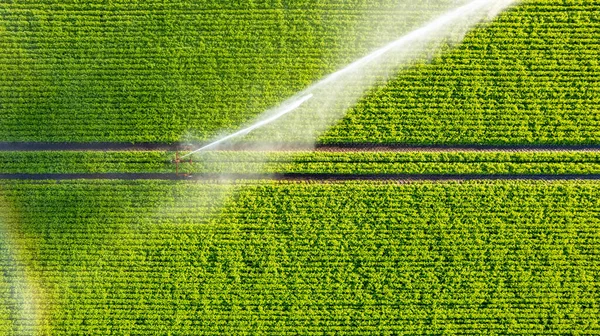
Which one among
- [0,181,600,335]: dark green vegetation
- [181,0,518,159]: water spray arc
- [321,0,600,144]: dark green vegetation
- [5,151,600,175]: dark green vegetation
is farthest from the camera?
[181,0,518,159]: water spray arc

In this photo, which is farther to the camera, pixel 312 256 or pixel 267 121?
pixel 267 121

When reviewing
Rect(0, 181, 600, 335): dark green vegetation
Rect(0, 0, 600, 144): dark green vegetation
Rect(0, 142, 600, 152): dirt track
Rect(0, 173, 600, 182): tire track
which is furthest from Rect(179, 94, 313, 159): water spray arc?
Rect(0, 181, 600, 335): dark green vegetation

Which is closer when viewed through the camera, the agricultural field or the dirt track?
the agricultural field

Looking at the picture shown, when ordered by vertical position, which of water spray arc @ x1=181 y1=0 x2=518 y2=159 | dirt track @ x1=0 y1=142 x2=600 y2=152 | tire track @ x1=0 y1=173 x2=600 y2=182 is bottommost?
tire track @ x1=0 y1=173 x2=600 y2=182

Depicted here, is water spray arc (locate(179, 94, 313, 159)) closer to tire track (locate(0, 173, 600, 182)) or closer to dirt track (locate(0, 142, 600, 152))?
dirt track (locate(0, 142, 600, 152))

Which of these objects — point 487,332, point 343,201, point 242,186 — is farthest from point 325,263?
point 487,332

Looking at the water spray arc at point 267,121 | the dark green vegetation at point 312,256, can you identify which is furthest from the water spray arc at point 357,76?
the dark green vegetation at point 312,256

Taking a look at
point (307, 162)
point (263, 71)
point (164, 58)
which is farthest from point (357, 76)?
point (164, 58)

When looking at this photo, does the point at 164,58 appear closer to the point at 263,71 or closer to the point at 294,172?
the point at 263,71

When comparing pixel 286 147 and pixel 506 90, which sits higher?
pixel 506 90
